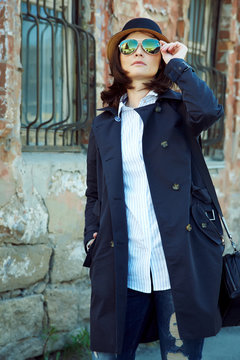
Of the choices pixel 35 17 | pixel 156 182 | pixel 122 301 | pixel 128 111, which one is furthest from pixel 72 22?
pixel 122 301

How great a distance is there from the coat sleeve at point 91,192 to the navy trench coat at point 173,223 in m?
0.16

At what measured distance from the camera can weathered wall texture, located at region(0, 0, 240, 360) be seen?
10.8 ft

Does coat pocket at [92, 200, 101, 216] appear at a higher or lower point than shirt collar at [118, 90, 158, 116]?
lower

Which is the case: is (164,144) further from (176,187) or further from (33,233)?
(33,233)

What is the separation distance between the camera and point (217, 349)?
13.6 feet

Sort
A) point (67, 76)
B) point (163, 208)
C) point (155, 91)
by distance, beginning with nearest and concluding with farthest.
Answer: point (163, 208) → point (155, 91) → point (67, 76)

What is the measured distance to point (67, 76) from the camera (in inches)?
152

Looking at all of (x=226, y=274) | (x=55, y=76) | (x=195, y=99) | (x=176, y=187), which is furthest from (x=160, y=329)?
(x=55, y=76)

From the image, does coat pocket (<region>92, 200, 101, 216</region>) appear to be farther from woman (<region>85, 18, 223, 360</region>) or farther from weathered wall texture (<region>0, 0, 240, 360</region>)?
weathered wall texture (<region>0, 0, 240, 360</region>)

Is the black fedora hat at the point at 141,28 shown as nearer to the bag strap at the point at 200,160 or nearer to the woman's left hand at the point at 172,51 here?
the woman's left hand at the point at 172,51

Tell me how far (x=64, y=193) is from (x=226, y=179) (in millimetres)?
2452

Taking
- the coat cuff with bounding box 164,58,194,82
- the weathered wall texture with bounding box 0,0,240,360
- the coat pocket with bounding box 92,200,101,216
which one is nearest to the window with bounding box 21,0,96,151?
the weathered wall texture with bounding box 0,0,240,360

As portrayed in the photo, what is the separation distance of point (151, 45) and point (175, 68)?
A: 21cm

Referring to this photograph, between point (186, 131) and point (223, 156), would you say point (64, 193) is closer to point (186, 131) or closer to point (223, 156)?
point (186, 131)
